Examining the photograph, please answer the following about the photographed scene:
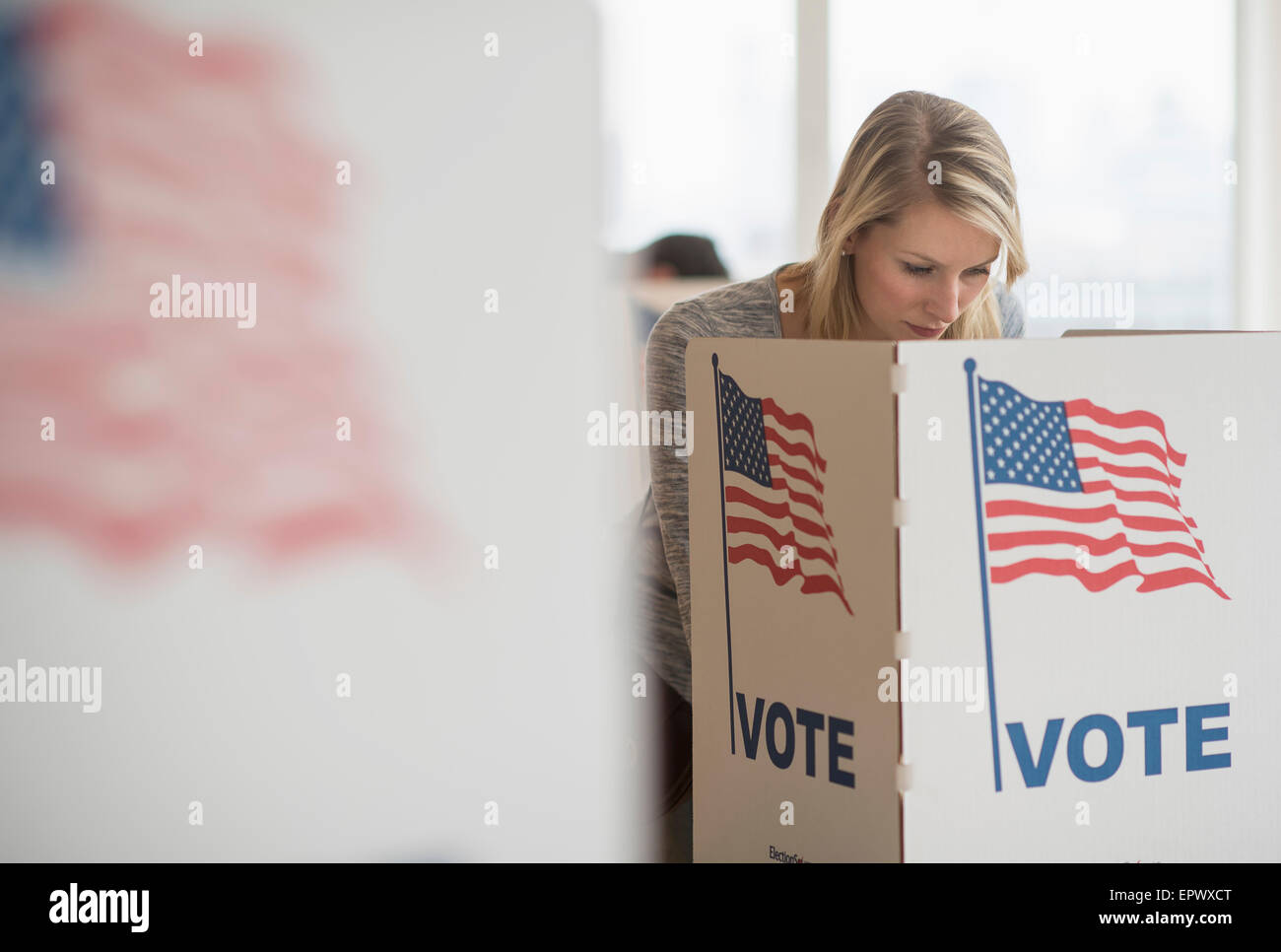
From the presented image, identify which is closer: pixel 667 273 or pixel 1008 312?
pixel 1008 312

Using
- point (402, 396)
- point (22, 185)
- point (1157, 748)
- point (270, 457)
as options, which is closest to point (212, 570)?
point (270, 457)

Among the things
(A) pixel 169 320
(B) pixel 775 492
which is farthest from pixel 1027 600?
(A) pixel 169 320

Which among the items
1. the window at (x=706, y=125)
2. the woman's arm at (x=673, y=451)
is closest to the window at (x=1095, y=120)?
the window at (x=706, y=125)

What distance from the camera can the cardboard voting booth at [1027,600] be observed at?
2.33ft

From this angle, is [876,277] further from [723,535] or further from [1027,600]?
[1027,600]

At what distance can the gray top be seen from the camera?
3.83 feet

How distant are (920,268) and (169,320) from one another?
5.15ft

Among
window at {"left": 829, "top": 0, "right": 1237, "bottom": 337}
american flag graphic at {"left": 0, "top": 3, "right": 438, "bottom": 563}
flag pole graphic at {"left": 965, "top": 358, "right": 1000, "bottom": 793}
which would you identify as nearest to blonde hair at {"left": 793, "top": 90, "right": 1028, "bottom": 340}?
flag pole graphic at {"left": 965, "top": 358, "right": 1000, "bottom": 793}

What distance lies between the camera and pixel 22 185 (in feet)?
7.19

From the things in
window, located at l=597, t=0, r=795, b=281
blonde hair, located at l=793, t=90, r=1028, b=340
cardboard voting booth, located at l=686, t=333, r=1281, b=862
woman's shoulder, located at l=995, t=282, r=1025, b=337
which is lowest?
cardboard voting booth, located at l=686, t=333, r=1281, b=862

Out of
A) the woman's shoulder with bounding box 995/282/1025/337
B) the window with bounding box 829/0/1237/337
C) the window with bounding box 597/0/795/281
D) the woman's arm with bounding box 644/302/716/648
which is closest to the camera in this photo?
the woman's arm with bounding box 644/302/716/648

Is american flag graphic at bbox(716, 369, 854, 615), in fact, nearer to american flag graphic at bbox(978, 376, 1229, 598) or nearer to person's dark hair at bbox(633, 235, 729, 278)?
american flag graphic at bbox(978, 376, 1229, 598)

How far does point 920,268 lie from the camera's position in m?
1.27
